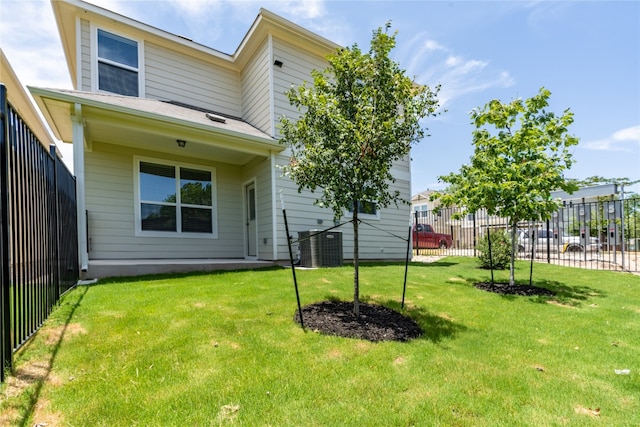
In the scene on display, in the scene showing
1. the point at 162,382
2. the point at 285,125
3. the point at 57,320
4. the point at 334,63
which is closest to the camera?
the point at 162,382

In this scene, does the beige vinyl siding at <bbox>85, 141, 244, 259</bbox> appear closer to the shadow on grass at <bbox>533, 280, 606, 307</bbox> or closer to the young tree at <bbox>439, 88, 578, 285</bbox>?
the young tree at <bbox>439, 88, 578, 285</bbox>

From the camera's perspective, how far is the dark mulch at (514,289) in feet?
17.9

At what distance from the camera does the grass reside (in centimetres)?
196

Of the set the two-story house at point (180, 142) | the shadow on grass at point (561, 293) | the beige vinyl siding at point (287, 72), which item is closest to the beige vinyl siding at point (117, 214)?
the two-story house at point (180, 142)

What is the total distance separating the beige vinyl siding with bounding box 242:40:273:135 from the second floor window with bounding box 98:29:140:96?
9.62ft

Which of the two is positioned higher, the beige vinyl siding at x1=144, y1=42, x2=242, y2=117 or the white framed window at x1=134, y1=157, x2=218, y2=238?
the beige vinyl siding at x1=144, y1=42, x2=242, y2=117

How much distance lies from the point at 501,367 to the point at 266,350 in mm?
2047

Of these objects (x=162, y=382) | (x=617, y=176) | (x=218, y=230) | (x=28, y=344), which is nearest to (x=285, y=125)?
(x=162, y=382)

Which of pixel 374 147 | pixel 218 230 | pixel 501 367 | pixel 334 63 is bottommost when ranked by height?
pixel 501 367

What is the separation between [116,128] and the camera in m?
6.49

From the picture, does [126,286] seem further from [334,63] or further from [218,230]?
[334,63]

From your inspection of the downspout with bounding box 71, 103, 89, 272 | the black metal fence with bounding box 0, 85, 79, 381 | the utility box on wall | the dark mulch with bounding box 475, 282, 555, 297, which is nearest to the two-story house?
the downspout with bounding box 71, 103, 89, 272

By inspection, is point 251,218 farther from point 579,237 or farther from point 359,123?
point 579,237

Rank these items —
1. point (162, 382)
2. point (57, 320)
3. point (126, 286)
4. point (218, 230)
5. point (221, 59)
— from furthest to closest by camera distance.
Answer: point (221, 59) → point (218, 230) → point (126, 286) → point (57, 320) → point (162, 382)
